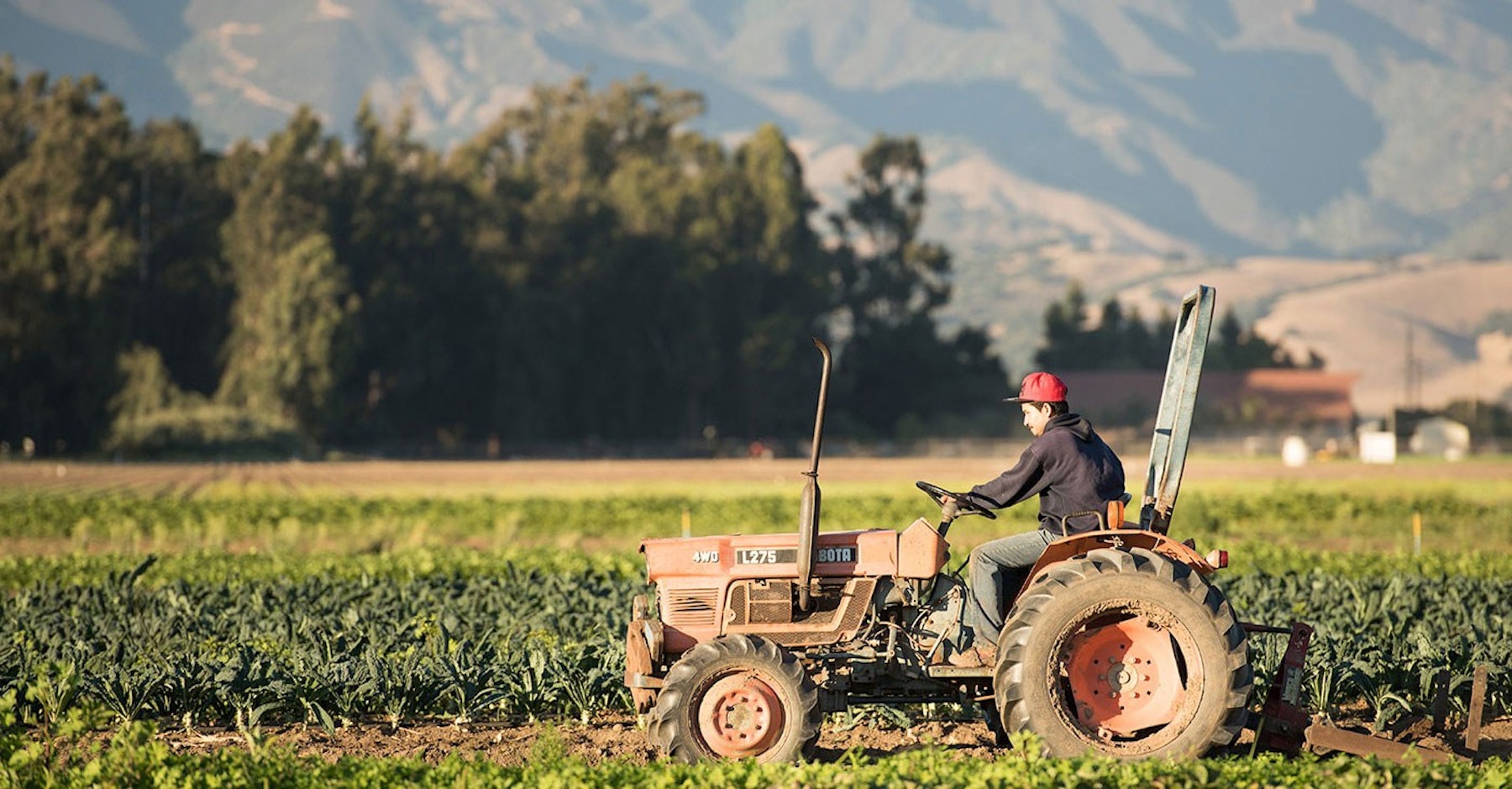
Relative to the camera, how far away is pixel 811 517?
1012 cm

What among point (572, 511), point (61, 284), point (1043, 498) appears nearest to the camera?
point (1043, 498)

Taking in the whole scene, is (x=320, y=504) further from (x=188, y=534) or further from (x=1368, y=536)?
(x=1368, y=536)

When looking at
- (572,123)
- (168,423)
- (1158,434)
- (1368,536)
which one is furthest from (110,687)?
(572,123)

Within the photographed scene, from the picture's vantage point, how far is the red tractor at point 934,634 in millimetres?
9984

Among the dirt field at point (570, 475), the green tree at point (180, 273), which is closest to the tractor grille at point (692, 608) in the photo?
the dirt field at point (570, 475)

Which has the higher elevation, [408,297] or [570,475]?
[408,297]

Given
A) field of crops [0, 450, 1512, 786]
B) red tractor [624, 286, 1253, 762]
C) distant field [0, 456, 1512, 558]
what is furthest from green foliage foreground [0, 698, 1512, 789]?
distant field [0, 456, 1512, 558]

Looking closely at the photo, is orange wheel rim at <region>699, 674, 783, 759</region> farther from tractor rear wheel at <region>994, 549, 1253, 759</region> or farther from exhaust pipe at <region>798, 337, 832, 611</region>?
tractor rear wheel at <region>994, 549, 1253, 759</region>

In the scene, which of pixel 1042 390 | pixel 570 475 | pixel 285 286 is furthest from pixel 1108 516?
pixel 285 286

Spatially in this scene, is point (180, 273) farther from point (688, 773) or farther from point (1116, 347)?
point (688, 773)

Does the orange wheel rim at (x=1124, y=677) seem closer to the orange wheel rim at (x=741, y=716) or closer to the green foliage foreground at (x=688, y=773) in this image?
the green foliage foreground at (x=688, y=773)

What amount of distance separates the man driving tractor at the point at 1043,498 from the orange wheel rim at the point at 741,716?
112cm

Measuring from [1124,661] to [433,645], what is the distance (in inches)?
240

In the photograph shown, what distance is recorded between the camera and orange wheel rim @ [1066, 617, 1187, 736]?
33.2ft
